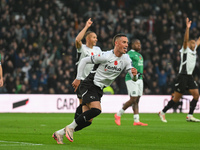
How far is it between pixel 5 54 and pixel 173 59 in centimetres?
873

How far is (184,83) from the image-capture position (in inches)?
586

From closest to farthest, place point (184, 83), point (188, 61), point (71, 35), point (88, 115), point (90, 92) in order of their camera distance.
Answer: point (88, 115), point (90, 92), point (184, 83), point (188, 61), point (71, 35)

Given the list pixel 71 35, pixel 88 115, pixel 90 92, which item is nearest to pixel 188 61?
pixel 90 92

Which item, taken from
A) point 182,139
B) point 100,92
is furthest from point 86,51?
point 182,139

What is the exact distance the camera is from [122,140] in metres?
9.04

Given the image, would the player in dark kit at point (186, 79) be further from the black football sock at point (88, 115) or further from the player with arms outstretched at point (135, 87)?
the black football sock at point (88, 115)

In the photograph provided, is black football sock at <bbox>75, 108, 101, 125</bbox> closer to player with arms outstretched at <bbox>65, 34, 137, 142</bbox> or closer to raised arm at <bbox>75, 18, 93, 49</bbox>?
player with arms outstretched at <bbox>65, 34, 137, 142</bbox>

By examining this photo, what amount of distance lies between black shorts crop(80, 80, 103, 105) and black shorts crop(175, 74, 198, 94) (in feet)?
21.8

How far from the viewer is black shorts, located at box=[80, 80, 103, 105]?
8523 millimetres

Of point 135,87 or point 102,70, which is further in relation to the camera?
point 135,87

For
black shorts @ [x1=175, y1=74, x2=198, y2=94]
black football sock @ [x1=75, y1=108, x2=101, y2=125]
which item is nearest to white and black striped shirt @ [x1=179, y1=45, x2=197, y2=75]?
black shorts @ [x1=175, y1=74, x2=198, y2=94]

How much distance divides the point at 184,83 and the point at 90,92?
22.6 feet

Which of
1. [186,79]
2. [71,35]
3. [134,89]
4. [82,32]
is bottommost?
[134,89]

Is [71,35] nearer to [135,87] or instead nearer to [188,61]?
[188,61]
